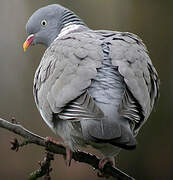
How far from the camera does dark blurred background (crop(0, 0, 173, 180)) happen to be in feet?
23.0

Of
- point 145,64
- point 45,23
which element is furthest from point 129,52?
point 45,23

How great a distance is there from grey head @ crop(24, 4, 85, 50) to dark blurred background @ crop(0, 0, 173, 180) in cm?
169

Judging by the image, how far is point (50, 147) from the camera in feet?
13.8

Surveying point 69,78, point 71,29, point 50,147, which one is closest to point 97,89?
point 69,78

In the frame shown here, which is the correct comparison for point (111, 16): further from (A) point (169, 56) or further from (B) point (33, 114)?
(B) point (33, 114)

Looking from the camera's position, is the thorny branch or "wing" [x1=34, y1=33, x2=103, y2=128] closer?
"wing" [x1=34, y1=33, x2=103, y2=128]

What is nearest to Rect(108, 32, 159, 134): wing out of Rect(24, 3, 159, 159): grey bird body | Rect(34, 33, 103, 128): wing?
Rect(24, 3, 159, 159): grey bird body

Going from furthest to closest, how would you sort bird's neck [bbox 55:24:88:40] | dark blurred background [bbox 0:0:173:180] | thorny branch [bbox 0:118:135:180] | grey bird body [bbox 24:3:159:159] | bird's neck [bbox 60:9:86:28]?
A: dark blurred background [bbox 0:0:173:180], bird's neck [bbox 60:9:86:28], bird's neck [bbox 55:24:88:40], thorny branch [bbox 0:118:135:180], grey bird body [bbox 24:3:159:159]

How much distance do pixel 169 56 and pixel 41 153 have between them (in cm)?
179

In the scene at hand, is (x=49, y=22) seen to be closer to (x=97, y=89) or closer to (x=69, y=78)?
(x=69, y=78)

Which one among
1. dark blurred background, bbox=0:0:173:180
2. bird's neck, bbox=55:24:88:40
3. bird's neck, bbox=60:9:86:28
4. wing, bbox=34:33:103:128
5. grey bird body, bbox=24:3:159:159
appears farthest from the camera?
dark blurred background, bbox=0:0:173:180

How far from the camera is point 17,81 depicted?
24.6ft

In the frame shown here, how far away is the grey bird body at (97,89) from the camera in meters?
3.86

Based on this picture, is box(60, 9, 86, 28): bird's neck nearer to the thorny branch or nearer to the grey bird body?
the grey bird body
